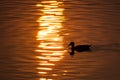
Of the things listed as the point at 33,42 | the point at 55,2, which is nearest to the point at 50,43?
the point at 33,42

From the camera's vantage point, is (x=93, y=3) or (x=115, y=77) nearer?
(x=115, y=77)

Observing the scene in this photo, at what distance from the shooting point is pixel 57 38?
9.41ft

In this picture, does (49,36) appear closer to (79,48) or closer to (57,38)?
(57,38)

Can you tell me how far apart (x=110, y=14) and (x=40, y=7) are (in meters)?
0.35

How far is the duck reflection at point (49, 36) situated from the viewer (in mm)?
2781

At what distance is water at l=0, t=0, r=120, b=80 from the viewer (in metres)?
A: 2.74

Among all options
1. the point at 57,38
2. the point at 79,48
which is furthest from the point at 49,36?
the point at 79,48

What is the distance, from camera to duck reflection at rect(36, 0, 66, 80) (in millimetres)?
2781

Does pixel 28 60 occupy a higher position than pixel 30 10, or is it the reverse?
pixel 30 10

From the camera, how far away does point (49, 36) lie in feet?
9.46

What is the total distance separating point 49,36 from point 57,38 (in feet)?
0.14

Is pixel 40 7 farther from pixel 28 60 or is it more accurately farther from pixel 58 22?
pixel 28 60

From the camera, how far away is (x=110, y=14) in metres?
2.95

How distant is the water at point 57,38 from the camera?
8.99ft
